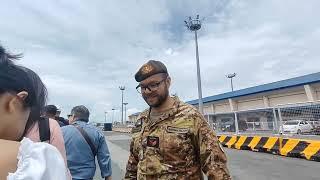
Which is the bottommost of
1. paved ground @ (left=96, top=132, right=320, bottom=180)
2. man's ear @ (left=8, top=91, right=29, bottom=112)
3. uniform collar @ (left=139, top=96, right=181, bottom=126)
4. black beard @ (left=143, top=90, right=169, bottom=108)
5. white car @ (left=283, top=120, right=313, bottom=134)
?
paved ground @ (left=96, top=132, right=320, bottom=180)

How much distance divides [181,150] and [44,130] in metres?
1.04

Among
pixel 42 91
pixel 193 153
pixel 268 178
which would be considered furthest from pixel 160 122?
pixel 268 178

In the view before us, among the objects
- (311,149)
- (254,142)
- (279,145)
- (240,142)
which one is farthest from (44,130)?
(240,142)

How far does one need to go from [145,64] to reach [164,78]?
0.20 meters

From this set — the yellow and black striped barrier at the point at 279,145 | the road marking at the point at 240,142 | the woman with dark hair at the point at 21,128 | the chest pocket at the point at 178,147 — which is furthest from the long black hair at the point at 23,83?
the road marking at the point at 240,142

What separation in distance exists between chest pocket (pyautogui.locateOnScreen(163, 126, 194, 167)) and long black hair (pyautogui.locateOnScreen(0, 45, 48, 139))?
4.02 ft

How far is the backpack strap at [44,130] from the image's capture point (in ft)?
6.28

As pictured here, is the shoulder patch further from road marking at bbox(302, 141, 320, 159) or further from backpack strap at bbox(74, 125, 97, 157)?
road marking at bbox(302, 141, 320, 159)

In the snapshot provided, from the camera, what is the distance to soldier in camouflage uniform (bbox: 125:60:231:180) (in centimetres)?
252

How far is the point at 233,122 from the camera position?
16.0m

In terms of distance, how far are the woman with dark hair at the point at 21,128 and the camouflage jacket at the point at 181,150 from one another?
1241 mm

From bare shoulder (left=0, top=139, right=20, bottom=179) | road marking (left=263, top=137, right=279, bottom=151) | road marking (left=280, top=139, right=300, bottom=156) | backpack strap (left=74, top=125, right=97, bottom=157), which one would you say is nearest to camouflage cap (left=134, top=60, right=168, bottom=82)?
backpack strap (left=74, top=125, right=97, bottom=157)

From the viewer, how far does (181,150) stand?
2566 millimetres

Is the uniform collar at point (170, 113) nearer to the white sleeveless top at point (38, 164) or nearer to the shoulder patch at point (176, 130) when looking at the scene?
the shoulder patch at point (176, 130)
